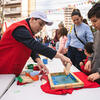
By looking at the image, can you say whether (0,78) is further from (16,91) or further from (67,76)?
(67,76)

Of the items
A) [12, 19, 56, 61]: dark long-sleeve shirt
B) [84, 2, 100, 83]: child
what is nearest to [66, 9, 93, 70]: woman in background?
[84, 2, 100, 83]: child

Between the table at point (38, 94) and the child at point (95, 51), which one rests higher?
the child at point (95, 51)

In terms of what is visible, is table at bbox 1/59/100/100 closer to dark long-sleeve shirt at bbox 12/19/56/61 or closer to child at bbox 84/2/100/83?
child at bbox 84/2/100/83

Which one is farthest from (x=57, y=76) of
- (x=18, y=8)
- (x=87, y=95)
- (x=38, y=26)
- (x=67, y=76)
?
(x=18, y=8)

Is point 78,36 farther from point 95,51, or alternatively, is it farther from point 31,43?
point 31,43

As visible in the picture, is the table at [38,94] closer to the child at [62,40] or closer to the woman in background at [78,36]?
the woman in background at [78,36]

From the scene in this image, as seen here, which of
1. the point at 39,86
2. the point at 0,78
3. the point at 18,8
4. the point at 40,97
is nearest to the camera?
the point at 40,97

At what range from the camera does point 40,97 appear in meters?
0.73

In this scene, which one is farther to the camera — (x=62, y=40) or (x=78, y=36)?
(x=62, y=40)

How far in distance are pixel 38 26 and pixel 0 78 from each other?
23.6 inches

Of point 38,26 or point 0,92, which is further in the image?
point 38,26

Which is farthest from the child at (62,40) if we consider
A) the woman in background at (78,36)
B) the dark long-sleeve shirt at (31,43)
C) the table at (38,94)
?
the table at (38,94)

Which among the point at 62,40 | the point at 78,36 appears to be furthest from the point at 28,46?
the point at 62,40

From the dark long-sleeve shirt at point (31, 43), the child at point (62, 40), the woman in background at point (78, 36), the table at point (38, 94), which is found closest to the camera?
the table at point (38, 94)
